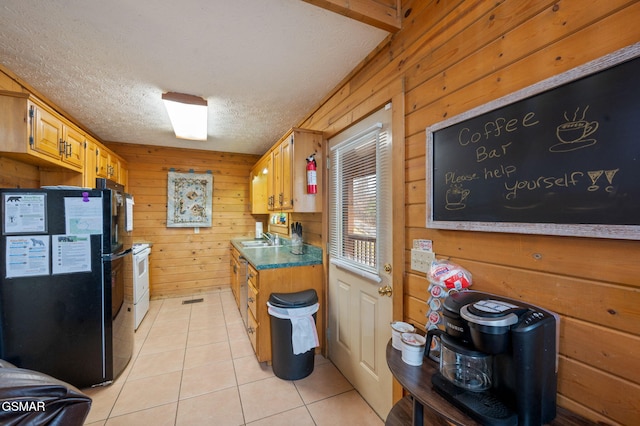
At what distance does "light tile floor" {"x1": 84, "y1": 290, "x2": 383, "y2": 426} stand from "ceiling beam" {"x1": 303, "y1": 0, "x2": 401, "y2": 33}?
255 cm

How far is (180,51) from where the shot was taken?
1.83m

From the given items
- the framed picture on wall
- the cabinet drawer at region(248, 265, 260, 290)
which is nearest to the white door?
the cabinet drawer at region(248, 265, 260, 290)

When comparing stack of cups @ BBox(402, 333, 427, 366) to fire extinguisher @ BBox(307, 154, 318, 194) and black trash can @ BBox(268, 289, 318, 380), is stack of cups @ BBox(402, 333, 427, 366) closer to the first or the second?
black trash can @ BBox(268, 289, 318, 380)

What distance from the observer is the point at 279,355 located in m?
2.18

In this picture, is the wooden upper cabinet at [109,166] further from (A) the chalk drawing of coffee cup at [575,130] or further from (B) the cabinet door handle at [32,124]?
(A) the chalk drawing of coffee cup at [575,130]

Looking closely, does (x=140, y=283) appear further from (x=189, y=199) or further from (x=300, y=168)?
(x=300, y=168)

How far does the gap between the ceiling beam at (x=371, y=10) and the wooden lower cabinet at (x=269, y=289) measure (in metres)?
1.95

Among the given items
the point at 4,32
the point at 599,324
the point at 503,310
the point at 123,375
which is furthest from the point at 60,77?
the point at 599,324

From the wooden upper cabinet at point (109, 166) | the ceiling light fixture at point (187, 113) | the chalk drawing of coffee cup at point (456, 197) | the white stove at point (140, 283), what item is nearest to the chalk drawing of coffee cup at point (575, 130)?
the chalk drawing of coffee cup at point (456, 197)

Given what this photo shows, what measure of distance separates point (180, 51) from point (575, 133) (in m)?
2.25

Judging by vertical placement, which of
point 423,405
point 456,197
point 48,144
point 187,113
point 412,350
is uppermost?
point 187,113

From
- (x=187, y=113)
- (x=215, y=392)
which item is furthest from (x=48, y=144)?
(x=215, y=392)

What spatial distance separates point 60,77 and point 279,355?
9.85ft

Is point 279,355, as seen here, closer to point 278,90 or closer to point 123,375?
point 123,375
